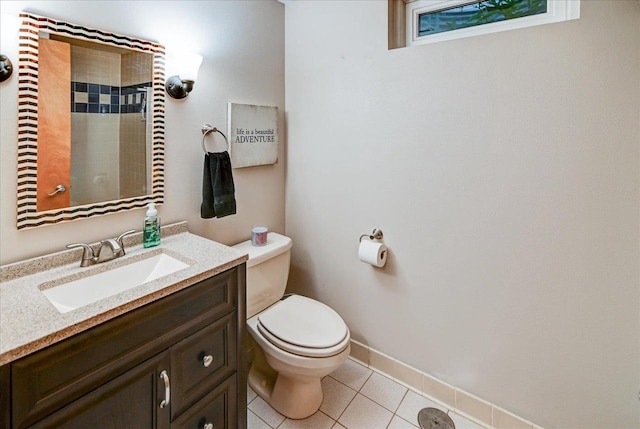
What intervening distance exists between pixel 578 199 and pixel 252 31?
1.78 m

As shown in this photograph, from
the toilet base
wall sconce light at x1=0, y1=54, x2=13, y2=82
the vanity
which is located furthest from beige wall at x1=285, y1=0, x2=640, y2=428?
wall sconce light at x1=0, y1=54, x2=13, y2=82

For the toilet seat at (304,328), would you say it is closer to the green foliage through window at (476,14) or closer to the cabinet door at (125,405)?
the cabinet door at (125,405)

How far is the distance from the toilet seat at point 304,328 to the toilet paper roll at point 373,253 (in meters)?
0.34

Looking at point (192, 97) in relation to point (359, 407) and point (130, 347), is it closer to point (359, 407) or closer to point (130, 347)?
point (130, 347)

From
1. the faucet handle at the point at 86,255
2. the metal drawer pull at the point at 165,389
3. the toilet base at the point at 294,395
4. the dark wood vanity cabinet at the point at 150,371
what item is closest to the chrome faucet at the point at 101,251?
the faucet handle at the point at 86,255

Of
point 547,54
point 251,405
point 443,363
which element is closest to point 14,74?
point 251,405

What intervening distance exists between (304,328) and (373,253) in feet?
1.69

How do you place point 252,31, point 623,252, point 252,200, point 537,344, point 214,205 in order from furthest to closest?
point 252,200 < point 252,31 < point 214,205 < point 537,344 < point 623,252

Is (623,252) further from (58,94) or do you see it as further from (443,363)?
(58,94)

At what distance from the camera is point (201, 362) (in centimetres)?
126

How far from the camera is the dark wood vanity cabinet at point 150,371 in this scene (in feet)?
2.84

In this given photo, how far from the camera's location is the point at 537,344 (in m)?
1.50

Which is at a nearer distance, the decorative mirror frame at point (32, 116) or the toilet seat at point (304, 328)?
the decorative mirror frame at point (32, 116)

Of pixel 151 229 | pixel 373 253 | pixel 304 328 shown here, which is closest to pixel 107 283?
pixel 151 229
